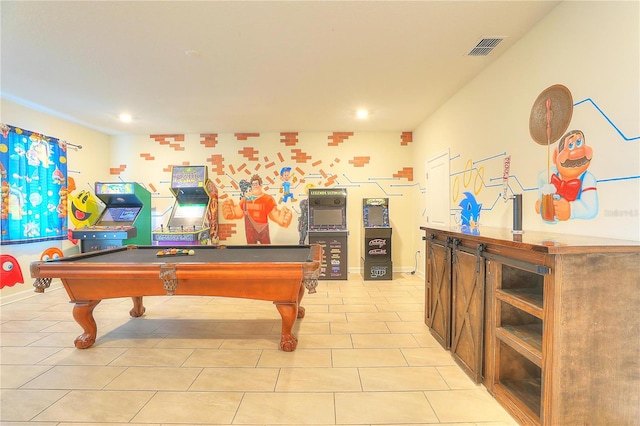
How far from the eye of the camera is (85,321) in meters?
2.68

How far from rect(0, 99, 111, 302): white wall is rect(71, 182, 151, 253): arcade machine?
0.52m

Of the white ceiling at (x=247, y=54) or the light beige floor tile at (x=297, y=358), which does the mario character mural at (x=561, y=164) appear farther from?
the light beige floor tile at (x=297, y=358)

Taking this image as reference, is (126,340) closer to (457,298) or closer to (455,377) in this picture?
(455,377)

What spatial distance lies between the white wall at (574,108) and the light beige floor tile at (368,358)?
168 centimetres

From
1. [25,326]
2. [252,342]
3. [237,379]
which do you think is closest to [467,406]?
[237,379]

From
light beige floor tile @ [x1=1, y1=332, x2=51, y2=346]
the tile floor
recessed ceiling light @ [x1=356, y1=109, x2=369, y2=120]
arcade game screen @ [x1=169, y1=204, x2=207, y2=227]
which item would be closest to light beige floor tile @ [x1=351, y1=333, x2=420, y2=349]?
the tile floor

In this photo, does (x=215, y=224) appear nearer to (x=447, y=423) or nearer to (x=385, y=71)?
(x=385, y=71)

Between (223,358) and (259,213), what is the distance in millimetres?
3605

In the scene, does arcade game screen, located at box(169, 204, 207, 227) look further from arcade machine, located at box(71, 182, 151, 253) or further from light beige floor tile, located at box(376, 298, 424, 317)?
light beige floor tile, located at box(376, 298, 424, 317)

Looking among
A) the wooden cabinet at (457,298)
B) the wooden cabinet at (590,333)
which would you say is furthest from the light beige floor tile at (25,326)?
the wooden cabinet at (590,333)

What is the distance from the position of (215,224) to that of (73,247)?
93.6 inches

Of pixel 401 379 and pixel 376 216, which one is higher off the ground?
pixel 376 216

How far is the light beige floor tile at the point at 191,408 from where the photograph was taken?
1.74m

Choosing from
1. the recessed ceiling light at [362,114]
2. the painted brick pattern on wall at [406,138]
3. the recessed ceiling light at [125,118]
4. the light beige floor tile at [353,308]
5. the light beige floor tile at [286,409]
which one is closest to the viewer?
the light beige floor tile at [286,409]
